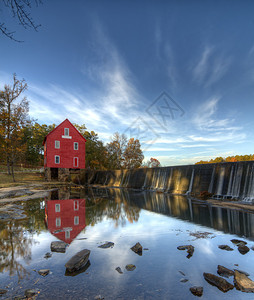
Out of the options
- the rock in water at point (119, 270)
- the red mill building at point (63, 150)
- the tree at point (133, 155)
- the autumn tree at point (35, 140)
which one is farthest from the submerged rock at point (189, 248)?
the autumn tree at point (35, 140)

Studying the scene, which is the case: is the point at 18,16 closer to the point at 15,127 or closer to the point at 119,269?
the point at 119,269

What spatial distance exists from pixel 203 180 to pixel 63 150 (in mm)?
25939

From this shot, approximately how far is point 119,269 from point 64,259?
1265 mm

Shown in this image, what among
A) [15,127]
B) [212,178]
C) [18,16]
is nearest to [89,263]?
[18,16]

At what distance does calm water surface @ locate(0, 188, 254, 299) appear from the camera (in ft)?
9.36

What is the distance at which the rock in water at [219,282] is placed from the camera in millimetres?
2877

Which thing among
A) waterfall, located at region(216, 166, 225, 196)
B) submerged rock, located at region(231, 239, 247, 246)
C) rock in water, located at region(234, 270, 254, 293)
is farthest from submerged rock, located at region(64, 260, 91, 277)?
waterfall, located at region(216, 166, 225, 196)

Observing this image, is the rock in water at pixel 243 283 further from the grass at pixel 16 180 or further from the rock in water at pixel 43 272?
the grass at pixel 16 180

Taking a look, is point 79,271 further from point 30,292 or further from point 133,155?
point 133,155

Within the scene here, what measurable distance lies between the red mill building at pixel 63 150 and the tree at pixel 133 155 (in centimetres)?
1689

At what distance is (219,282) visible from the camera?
117 inches

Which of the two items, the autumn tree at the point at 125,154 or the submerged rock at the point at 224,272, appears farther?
the autumn tree at the point at 125,154

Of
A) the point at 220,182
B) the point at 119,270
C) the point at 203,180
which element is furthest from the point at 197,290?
the point at 203,180

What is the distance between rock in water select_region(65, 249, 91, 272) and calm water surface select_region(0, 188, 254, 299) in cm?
12
